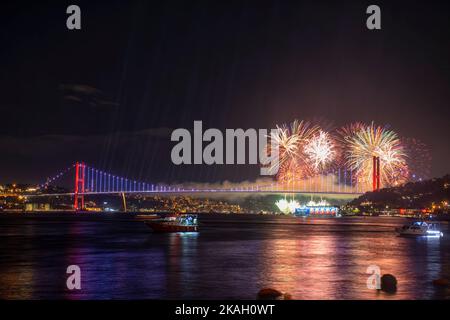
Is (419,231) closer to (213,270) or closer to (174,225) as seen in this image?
(174,225)

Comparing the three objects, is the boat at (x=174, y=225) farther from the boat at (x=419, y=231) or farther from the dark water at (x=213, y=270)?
the boat at (x=419, y=231)

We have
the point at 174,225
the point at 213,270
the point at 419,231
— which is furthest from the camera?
the point at 174,225

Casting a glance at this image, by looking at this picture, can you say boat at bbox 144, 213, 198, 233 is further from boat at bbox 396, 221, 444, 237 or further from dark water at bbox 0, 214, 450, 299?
boat at bbox 396, 221, 444, 237

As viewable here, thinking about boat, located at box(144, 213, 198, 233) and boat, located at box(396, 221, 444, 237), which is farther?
boat, located at box(144, 213, 198, 233)

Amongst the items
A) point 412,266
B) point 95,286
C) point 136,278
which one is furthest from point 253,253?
point 95,286

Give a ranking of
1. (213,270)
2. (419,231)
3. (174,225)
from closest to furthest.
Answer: (213,270)
(419,231)
(174,225)

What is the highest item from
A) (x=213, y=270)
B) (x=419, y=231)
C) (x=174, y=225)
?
(x=213, y=270)

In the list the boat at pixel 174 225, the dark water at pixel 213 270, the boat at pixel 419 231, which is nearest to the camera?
the dark water at pixel 213 270

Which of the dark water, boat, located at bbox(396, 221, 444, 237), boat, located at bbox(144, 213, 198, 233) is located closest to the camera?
the dark water

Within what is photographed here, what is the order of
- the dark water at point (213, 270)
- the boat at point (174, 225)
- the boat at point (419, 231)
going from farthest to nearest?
the boat at point (174, 225) → the boat at point (419, 231) → the dark water at point (213, 270)

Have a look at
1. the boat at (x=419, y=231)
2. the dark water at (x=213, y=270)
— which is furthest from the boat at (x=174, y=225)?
the boat at (x=419, y=231)

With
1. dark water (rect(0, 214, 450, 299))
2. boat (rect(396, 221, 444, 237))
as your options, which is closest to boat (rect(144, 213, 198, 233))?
dark water (rect(0, 214, 450, 299))

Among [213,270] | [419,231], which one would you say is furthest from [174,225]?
[213,270]
